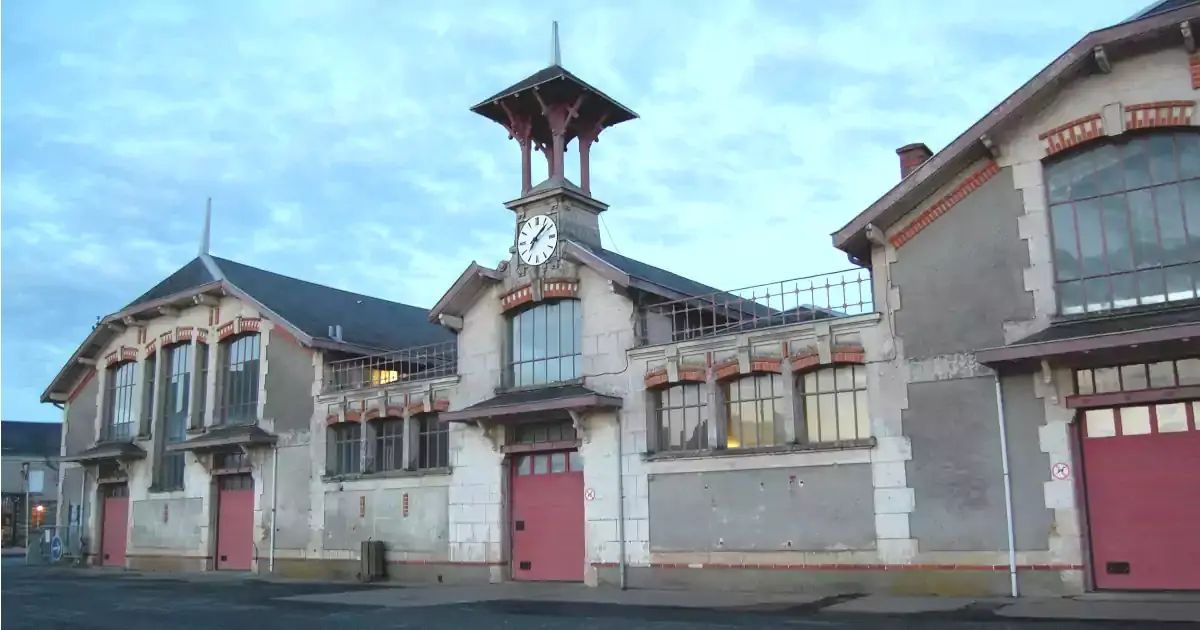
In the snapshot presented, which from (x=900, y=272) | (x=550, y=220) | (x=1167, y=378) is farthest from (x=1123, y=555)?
(x=550, y=220)

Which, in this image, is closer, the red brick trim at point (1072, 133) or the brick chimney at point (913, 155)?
the red brick trim at point (1072, 133)

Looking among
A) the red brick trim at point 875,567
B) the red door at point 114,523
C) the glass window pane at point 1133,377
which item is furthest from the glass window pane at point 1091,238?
the red door at point 114,523

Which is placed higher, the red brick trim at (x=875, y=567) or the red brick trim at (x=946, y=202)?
the red brick trim at (x=946, y=202)

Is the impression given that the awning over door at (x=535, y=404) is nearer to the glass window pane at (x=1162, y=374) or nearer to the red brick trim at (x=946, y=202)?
the red brick trim at (x=946, y=202)

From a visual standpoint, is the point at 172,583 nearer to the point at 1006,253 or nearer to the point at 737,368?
the point at 737,368

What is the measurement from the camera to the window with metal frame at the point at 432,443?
23969 millimetres

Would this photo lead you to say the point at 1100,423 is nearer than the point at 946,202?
Yes

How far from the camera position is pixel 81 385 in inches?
1383

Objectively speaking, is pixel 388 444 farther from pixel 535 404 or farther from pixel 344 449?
pixel 535 404

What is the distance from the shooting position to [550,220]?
2242 cm

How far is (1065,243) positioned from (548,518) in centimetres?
1158

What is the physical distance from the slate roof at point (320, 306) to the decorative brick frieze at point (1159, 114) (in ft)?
64.2

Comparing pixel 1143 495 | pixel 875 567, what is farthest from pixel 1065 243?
pixel 875 567

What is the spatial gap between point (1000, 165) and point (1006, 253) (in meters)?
1.48
